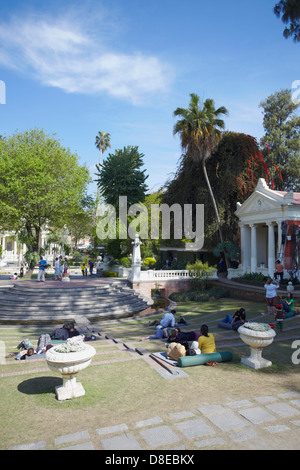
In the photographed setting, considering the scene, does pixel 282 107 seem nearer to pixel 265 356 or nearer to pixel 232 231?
pixel 232 231

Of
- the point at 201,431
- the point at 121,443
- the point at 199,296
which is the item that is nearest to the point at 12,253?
the point at 199,296

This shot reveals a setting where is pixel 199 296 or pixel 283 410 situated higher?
pixel 283 410

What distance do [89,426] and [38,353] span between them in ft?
16.1

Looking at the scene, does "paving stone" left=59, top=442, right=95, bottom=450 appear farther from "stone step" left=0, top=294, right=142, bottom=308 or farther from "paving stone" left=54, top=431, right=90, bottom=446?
"stone step" left=0, top=294, right=142, bottom=308

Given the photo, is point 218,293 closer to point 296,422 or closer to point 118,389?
point 118,389

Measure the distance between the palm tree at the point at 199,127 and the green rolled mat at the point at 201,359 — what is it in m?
21.4

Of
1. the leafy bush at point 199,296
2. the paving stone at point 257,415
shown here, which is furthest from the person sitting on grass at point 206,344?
the leafy bush at point 199,296

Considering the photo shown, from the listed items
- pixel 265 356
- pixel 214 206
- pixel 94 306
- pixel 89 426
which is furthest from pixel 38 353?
pixel 214 206

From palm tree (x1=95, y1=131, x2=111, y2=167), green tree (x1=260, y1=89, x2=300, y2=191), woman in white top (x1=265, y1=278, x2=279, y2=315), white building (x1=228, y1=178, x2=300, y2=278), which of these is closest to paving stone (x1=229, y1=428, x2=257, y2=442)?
woman in white top (x1=265, y1=278, x2=279, y2=315)

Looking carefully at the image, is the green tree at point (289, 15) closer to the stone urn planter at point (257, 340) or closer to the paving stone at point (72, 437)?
the stone urn planter at point (257, 340)

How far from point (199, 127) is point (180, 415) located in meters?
24.6

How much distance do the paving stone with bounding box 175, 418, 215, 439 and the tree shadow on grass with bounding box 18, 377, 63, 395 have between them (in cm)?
313

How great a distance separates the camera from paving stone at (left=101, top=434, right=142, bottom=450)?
15.3ft

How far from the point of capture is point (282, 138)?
41406mm
